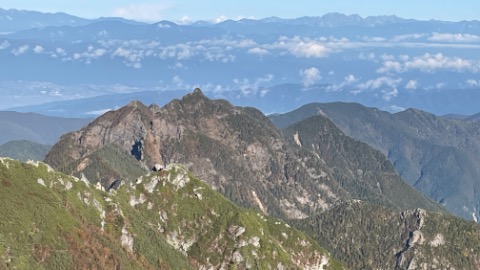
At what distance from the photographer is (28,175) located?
197 m

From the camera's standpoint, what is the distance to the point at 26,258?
167500mm

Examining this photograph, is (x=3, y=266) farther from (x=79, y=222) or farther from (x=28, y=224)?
(x=79, y=222)

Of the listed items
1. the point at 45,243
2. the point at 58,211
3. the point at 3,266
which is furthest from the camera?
the point at 58,211

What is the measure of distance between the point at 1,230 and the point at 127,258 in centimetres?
3713

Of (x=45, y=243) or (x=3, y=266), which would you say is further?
(x=45, y=243)

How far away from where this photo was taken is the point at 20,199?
7293 inches

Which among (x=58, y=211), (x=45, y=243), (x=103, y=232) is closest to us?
(x=45, y=243)

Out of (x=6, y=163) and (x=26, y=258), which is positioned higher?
(x=6, y=163)

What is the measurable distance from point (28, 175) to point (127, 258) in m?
29.9

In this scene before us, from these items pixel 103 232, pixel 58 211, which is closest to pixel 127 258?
pixel 103 232

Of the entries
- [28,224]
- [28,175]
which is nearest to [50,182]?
[28,175]

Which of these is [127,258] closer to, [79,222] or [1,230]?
[79,222]

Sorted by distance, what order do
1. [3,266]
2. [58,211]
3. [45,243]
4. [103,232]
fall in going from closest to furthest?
[3,266], [45,243], [58,211], [103,232]

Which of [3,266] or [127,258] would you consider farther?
[127,258]
